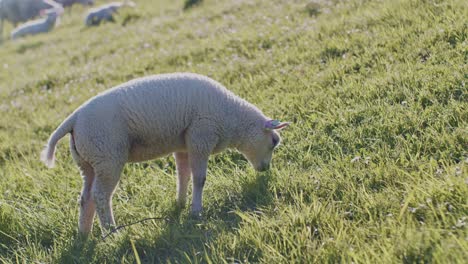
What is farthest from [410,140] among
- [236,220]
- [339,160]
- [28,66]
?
[28,66]

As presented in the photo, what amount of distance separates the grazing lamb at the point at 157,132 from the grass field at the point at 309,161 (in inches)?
9.7

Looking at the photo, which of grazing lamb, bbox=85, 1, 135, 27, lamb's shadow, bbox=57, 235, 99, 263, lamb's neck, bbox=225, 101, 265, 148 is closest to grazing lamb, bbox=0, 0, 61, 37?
grazing lamb, bbox=85, 1, 135, 27

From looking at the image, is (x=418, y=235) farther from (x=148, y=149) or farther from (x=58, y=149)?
(x=58, y=149)

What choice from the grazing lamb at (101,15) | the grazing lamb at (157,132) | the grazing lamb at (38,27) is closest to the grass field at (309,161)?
the grazing lamb at (157,132)

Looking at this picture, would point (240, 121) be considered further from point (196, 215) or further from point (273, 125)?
point (196, 215)

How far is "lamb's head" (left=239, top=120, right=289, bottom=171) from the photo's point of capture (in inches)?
213

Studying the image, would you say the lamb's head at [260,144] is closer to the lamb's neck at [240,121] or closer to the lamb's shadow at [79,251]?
the lamb's neck at [240,121]

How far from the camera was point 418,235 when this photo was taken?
339cm

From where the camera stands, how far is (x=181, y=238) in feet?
14.5

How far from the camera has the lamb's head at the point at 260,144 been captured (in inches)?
213

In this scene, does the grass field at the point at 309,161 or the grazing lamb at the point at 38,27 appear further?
the grazing lamb at the point at 38,27

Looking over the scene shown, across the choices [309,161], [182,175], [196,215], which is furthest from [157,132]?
[309,161]

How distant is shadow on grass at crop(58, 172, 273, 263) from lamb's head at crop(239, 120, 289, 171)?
416 mm

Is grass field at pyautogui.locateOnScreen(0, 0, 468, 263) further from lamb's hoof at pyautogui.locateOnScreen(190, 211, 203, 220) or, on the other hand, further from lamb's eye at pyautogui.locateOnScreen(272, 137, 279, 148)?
lamb's eye at pyautogui.locateOnScreen(272, 137, 279, 148)
